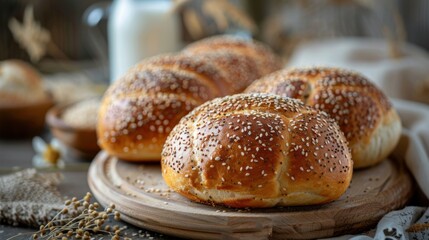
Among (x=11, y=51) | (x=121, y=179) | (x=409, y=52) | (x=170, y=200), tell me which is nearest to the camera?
(x=170, y=200)

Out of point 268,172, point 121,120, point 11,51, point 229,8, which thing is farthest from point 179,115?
point 11,51

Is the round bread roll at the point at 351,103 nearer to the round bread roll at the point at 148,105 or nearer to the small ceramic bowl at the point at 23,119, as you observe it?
Answer: the round bread roll at the point at 148,105

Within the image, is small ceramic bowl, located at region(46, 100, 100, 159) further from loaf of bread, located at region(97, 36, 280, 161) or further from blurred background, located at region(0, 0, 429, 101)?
blurred background, located at region(0, 0, 429, 101)

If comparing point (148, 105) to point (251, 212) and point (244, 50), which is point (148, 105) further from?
point (244, 50)

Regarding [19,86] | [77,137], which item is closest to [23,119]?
[19,86]

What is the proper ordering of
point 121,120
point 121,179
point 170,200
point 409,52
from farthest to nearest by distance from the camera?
point 409,52 < point 121,120 < point 121,179 < point 170,200

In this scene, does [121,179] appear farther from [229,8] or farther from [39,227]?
[229,8]

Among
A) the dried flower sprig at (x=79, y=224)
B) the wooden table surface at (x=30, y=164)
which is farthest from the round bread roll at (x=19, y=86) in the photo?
the dried flower sprig at (x=79, y=224)
